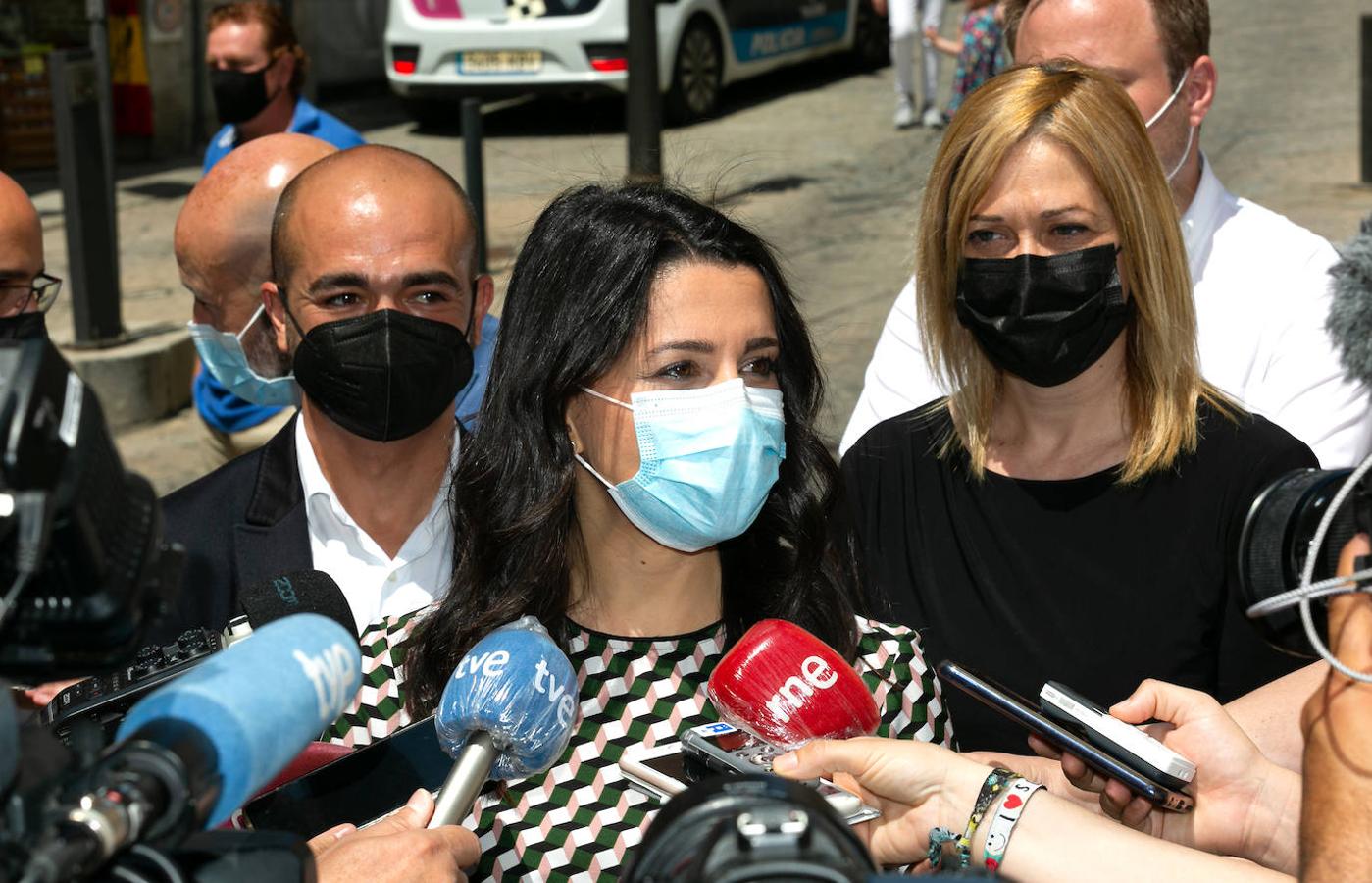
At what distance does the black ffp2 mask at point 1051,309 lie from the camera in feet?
10.4

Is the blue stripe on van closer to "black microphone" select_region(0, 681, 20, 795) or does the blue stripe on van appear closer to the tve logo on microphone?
the tve logo on microphone

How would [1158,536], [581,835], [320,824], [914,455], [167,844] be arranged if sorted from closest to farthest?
1. [167,844]
2. [320,824]
3. [581,835]
4. [1158,536]
5. [914,455]

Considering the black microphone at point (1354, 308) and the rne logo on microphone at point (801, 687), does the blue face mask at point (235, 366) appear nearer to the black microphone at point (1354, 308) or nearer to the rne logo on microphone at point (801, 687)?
the rne logo on microphone at point (801, 687)

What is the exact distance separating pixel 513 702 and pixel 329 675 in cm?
67

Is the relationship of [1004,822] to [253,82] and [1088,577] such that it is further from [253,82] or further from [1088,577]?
[253,82]

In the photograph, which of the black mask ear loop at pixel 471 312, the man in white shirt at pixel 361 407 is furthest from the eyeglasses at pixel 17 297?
the black mask ear loop at pixel 471 312

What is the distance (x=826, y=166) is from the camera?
44.0 feet

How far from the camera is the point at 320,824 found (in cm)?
228

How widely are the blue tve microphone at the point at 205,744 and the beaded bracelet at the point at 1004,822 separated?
1.12 meters

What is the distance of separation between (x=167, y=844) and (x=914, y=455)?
7.24ft

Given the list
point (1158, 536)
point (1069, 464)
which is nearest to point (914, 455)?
point (1069, 464)

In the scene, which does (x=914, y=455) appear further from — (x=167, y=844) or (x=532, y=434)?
(x=167, y=844)

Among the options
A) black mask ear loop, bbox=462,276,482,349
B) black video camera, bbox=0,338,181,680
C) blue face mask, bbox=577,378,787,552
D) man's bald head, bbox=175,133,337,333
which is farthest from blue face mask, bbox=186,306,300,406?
black video camera, bbox=0,338,181,680

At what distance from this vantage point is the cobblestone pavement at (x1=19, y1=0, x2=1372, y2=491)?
975cm
